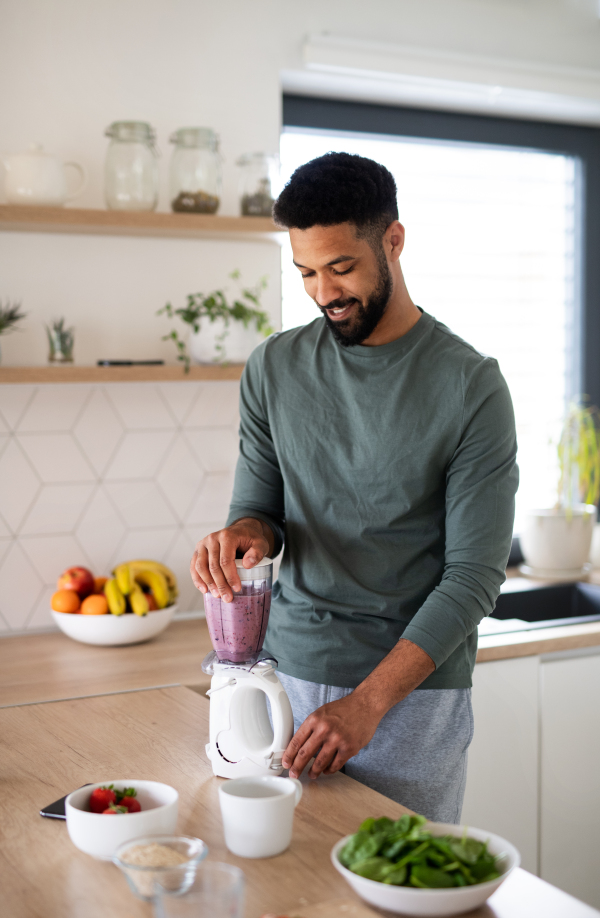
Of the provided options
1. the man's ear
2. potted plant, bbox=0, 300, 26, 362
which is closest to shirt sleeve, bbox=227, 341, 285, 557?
the man's ear

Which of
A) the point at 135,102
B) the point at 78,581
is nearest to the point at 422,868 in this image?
the point at 78,581

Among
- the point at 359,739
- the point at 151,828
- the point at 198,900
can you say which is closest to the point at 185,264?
the point at 359,739

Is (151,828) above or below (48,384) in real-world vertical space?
below

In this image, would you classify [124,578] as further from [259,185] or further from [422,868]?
[422,868]

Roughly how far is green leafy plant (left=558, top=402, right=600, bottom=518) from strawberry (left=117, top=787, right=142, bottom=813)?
6.63 ft

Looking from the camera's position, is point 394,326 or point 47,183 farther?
point 47,183

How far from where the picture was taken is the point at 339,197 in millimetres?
1320

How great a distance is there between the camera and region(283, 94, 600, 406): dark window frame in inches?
105

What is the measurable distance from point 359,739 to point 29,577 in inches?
50.9

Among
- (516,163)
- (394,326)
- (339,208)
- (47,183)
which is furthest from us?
(516,163)

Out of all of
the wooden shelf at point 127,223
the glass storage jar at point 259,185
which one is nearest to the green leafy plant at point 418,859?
the wooden shelf at point 127,223

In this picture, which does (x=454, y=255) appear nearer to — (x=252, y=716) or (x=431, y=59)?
(x=431, y=59)

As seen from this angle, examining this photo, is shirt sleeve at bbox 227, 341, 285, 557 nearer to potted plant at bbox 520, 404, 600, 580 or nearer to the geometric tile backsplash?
the geometric tile backsplash

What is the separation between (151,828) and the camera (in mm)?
957
